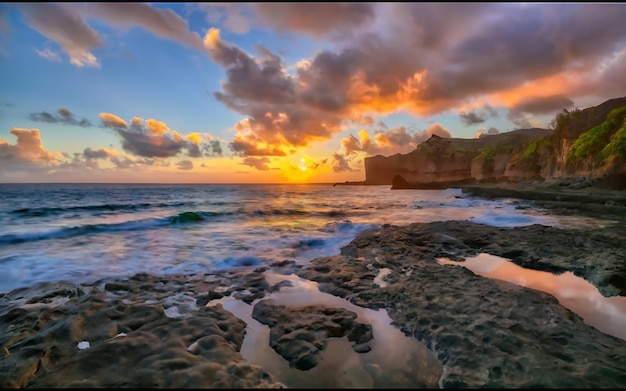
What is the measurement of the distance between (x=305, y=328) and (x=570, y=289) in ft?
13.8

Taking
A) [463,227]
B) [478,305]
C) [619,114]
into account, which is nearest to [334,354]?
[478,305]

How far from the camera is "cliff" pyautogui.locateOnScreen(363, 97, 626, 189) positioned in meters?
21.4

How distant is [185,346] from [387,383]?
74.4 inches

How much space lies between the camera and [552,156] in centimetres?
3469

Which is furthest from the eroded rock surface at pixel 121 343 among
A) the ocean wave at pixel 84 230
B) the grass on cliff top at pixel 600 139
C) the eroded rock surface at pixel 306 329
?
the grass on cliff top at pixel 600 139

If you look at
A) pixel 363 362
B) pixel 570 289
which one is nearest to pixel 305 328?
pixel 363 362

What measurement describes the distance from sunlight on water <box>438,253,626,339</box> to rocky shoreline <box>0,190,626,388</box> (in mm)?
254

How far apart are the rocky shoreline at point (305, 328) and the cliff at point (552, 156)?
896 inches

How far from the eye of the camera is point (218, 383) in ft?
7.13

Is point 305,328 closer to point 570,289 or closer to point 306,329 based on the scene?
point 306,329

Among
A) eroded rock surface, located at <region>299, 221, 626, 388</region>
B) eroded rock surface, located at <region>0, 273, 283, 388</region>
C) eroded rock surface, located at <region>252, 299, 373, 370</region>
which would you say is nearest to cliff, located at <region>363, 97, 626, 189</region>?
eroded rock surface, located at <region>299, 221, 626, 388</region>

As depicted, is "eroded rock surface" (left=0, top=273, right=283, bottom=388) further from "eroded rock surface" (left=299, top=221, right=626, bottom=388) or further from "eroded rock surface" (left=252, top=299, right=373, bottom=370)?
"eroded rock surface" (left=299, top=221, right=626, bottom=388)

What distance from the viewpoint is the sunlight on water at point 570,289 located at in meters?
3.46

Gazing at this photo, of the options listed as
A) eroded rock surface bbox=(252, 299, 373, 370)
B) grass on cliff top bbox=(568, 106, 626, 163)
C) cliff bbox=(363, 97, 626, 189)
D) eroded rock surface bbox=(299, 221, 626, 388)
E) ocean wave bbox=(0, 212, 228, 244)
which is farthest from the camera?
grass on cliff top bbox=(568, 106, 626, 163)
